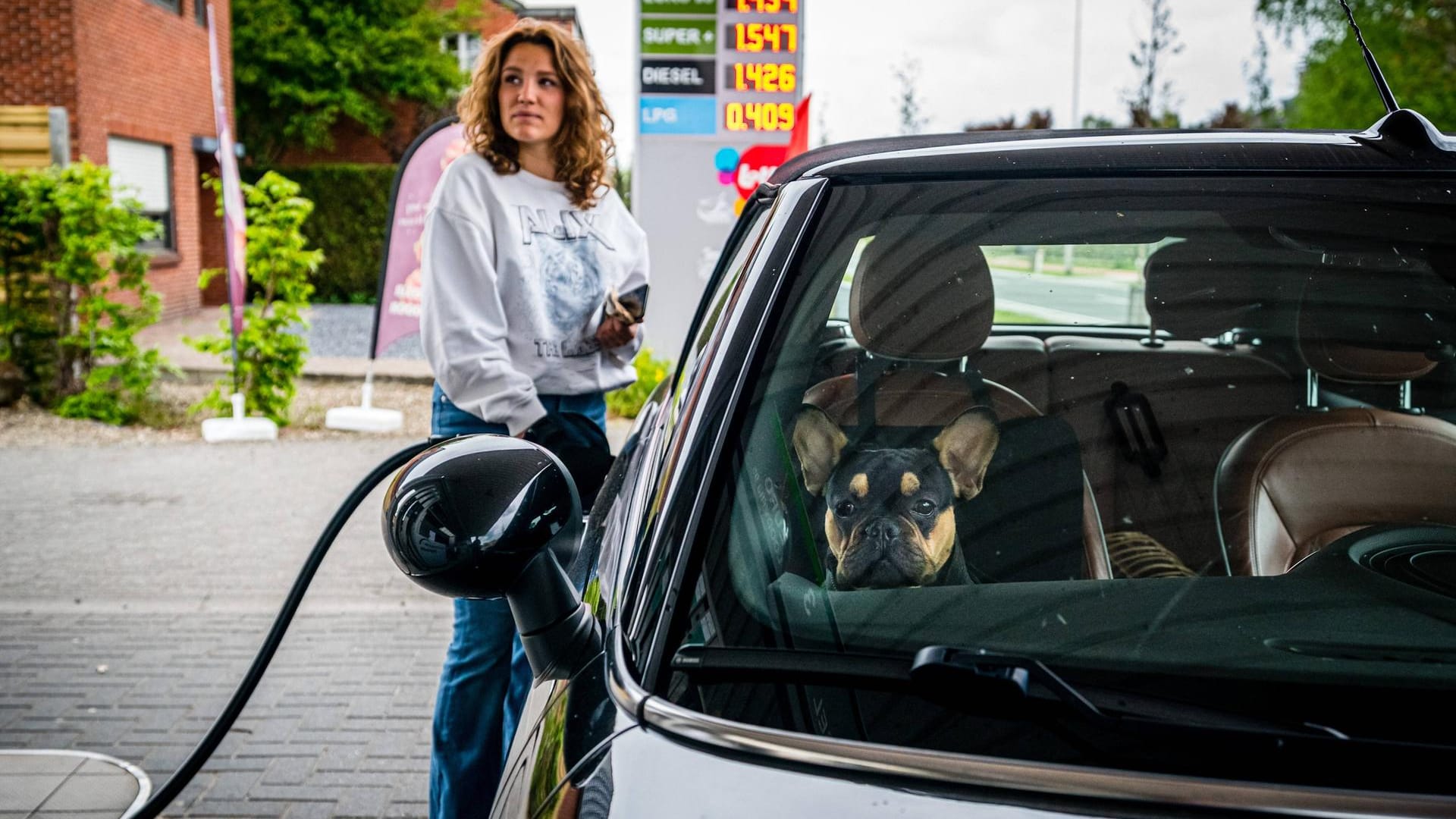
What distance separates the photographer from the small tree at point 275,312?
33.6 feet

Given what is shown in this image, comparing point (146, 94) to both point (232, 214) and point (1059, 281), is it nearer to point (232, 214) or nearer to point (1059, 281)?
point (232, 214)

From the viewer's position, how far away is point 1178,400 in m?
2.13

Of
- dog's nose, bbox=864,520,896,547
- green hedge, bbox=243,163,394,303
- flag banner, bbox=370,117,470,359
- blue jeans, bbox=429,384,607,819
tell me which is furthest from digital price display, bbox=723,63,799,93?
green hedge, bbox=243,163,394,303

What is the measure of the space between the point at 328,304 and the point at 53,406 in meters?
15.9

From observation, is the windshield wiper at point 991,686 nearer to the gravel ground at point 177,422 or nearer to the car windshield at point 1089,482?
the car windshield at point 1089,482

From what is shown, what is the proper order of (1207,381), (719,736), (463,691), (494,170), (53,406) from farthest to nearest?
1. (53,406)
2. (494,170)
3. (463,691)
4. (1207,381)
5. (719,736)

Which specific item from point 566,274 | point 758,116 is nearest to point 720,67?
point 758,116

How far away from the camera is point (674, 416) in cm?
175

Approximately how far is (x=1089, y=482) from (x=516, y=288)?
1.74m

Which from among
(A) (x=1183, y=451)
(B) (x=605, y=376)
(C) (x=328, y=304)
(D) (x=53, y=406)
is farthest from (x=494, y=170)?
(C) (x=328, y=304)

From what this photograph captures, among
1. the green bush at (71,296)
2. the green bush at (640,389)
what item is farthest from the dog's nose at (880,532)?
the green bush at (71,296)

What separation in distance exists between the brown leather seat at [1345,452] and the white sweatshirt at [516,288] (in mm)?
1633

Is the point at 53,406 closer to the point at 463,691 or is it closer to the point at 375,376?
the point at 375,376

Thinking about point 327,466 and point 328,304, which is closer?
point 327,466
